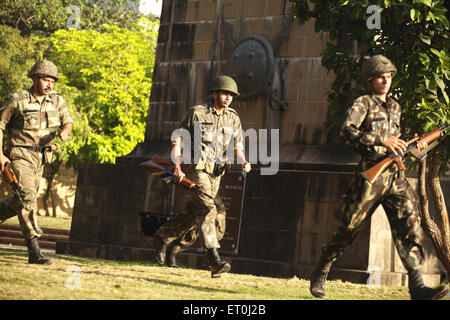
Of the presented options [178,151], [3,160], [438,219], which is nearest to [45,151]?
[3,160]

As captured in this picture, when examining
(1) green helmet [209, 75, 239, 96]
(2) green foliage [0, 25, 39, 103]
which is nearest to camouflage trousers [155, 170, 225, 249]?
(1) green helmet [209, 75, 239, 96]

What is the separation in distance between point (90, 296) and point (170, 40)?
8920mm

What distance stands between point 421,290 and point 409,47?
3832 mm

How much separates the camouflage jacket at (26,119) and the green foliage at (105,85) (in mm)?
25989

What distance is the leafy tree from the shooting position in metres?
9.17

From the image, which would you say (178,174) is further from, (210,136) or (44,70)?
(44,70)

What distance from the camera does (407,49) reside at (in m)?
9.74

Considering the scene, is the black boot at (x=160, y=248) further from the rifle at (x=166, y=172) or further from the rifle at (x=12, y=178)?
the rifle at (x=12, y=178)

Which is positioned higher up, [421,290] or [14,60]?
[14,60]

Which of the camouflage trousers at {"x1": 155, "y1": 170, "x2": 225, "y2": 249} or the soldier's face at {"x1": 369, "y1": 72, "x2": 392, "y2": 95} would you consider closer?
the soldier's face at {"x1": 369, "y1": 72, "x2": 392, "y2": 95}

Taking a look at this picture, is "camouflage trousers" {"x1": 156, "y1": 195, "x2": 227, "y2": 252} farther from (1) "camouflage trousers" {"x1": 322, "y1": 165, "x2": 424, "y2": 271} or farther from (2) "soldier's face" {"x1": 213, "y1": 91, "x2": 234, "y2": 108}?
→ (1) "camouflage trousers" {"x1": 322, "y1": 165, "x2": 424, "y2": 271}

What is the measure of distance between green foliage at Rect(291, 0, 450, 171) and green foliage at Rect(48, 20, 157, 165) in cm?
2592

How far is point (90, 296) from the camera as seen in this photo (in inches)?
247

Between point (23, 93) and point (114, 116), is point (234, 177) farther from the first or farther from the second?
point (114, 116)
